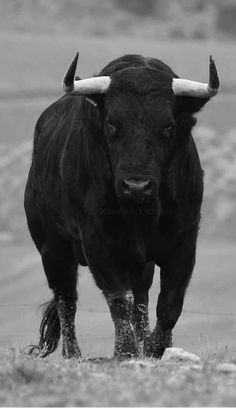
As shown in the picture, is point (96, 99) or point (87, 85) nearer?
point (87, 85)

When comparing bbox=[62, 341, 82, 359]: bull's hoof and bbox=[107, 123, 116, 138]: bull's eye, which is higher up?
bbox=[107, 123, 116, 138]: bull's eye

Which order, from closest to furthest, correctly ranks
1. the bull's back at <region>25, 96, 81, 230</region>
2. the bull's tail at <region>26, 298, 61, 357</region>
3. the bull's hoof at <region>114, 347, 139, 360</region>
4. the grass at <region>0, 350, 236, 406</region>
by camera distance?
the grass at <region>0, 350, 236, 406</region> → the bull's hoof at <region>114, 347, 139, 360</region> → the bull's back at <region>25, 96, 81, 230</region> → the bull's tail at <region>26, 298, 61, 357</region>

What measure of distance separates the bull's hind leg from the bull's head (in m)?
2.29

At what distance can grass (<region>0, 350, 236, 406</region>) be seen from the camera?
672 centimetres

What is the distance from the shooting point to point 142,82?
1016cm

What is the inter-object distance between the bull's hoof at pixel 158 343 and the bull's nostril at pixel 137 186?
1.24 meters

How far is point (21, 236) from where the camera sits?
2597 cm

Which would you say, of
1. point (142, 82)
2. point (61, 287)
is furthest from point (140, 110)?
point (61, 287)

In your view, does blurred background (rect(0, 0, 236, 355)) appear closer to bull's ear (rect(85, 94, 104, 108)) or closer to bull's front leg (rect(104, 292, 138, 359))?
bull's front leg (rect(104, 292, 138, 359))

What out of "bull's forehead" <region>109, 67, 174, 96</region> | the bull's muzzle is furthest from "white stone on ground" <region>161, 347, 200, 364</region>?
"bull's forehead" <region>109, 67, 174, 96</region>

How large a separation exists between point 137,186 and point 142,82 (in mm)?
884

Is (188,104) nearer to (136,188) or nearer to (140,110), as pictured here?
(140,110)

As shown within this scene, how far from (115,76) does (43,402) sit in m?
3.99

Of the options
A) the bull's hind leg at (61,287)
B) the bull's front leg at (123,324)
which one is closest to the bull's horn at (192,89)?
the bull's front leg at (123,324)
